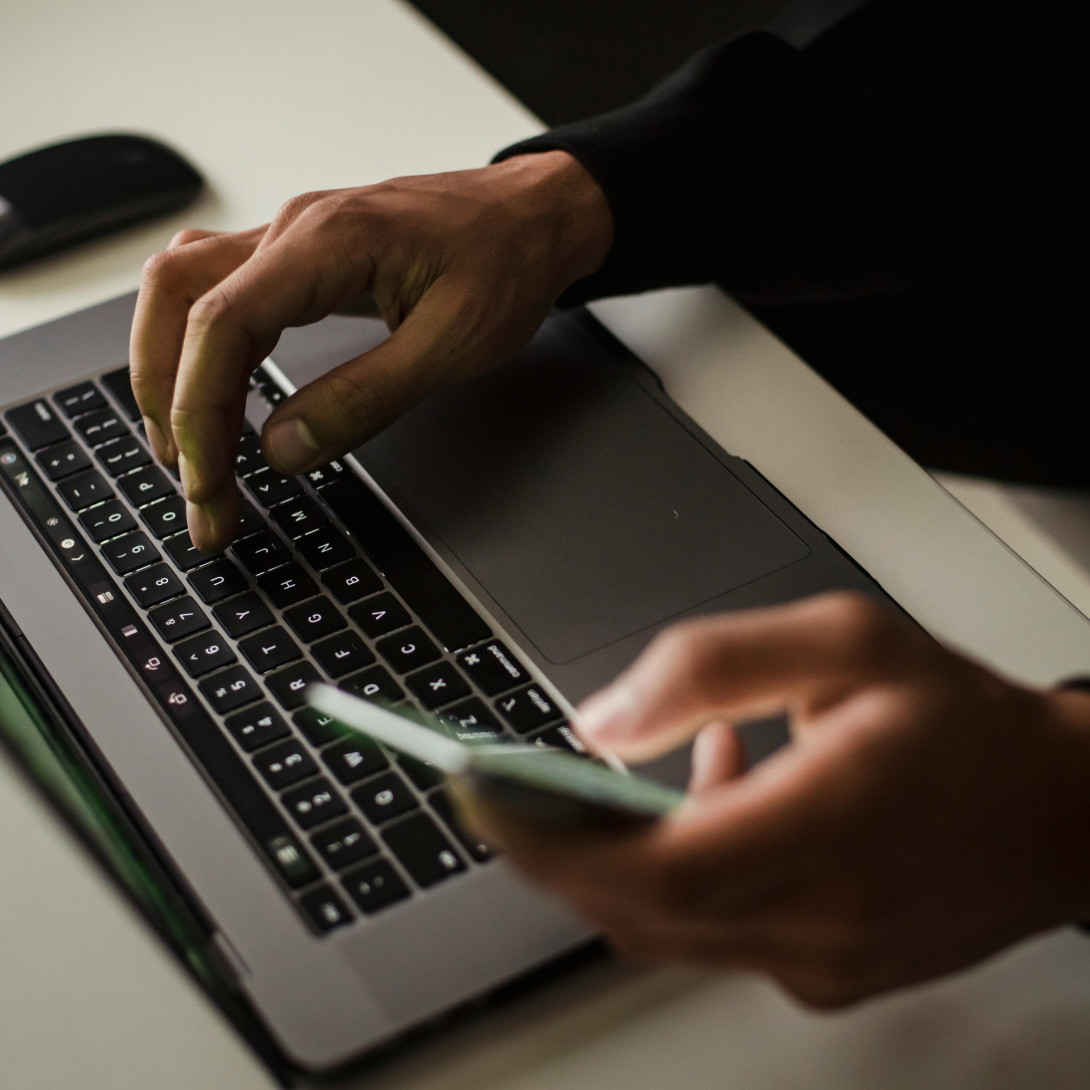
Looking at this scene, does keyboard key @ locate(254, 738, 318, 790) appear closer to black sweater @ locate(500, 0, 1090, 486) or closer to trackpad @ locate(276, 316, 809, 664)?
trackpad @ locate(276, 316, 809, 664)

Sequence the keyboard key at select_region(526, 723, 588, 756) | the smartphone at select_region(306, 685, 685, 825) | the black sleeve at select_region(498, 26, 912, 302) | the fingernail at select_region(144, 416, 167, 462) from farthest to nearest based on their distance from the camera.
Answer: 1. the black sleeve at select_region(498, 26, 912, 302)
2. the fingernail at select_region(144, 416, 167, 462)
3. the keyboard key at select_region(526, 723, 588, 756)
4. the smartphone at select_region(306, 685, 685, 825)

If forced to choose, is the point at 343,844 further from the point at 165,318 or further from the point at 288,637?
the point at 165,318

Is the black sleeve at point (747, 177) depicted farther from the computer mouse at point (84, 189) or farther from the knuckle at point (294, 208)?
the computer mouse at point (84, 189)

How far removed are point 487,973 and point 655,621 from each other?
183 mm

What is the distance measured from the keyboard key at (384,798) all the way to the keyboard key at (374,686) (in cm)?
4

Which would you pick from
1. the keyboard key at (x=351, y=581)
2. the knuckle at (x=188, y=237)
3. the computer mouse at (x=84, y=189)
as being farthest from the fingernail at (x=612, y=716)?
the computer mouse at (x=84, y=189)

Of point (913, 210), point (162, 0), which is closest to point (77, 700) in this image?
point (913, 210)

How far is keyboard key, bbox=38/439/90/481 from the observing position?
625mm

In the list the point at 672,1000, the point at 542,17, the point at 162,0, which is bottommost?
the point at 672,1000

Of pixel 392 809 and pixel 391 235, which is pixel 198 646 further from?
pixel 391 235

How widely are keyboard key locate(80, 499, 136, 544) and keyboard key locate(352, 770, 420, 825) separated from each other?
21 cm

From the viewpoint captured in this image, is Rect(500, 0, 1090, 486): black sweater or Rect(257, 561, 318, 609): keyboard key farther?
Rect(500, 0, 1090, 486): black sweater

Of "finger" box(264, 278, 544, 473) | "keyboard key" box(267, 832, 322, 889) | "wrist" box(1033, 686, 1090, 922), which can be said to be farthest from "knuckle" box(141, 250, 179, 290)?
"wrist" box(1033, 686, 1090, 922)

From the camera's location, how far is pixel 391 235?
0.63 meters
